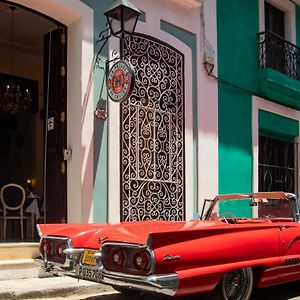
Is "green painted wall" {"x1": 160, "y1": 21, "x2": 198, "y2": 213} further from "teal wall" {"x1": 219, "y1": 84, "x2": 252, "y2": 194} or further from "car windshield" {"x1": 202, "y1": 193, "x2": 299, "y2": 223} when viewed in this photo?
"car windshield" {"x1": 202, "y1": 193, "x2": 299, "y2": 223}

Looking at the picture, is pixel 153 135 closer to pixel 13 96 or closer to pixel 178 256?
pixel 13 96

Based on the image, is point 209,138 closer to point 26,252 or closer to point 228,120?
point 228,120

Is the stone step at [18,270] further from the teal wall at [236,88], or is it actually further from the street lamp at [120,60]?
the teal wall at [236,88]

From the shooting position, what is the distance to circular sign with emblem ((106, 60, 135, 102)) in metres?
7.96

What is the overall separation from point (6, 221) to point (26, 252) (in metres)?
2.40

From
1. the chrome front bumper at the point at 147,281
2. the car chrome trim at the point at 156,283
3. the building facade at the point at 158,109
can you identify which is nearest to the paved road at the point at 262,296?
the chrome front bumper at the point at 147,281

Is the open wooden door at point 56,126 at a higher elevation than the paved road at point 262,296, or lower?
higher

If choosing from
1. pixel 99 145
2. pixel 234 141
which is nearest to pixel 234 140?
pixel 234 141

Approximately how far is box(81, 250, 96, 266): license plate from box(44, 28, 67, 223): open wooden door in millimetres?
3439

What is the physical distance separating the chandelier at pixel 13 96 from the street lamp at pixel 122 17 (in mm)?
4015

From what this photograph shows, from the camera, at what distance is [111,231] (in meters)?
5.29

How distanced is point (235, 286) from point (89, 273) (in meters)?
1.49

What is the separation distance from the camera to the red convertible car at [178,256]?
4.62 meters

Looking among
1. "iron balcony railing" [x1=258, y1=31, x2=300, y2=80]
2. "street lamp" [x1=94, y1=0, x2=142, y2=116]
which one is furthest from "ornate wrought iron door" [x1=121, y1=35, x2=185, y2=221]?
"iron balcony railing" [x1=258, y1=31, x2=300, y2=80]
